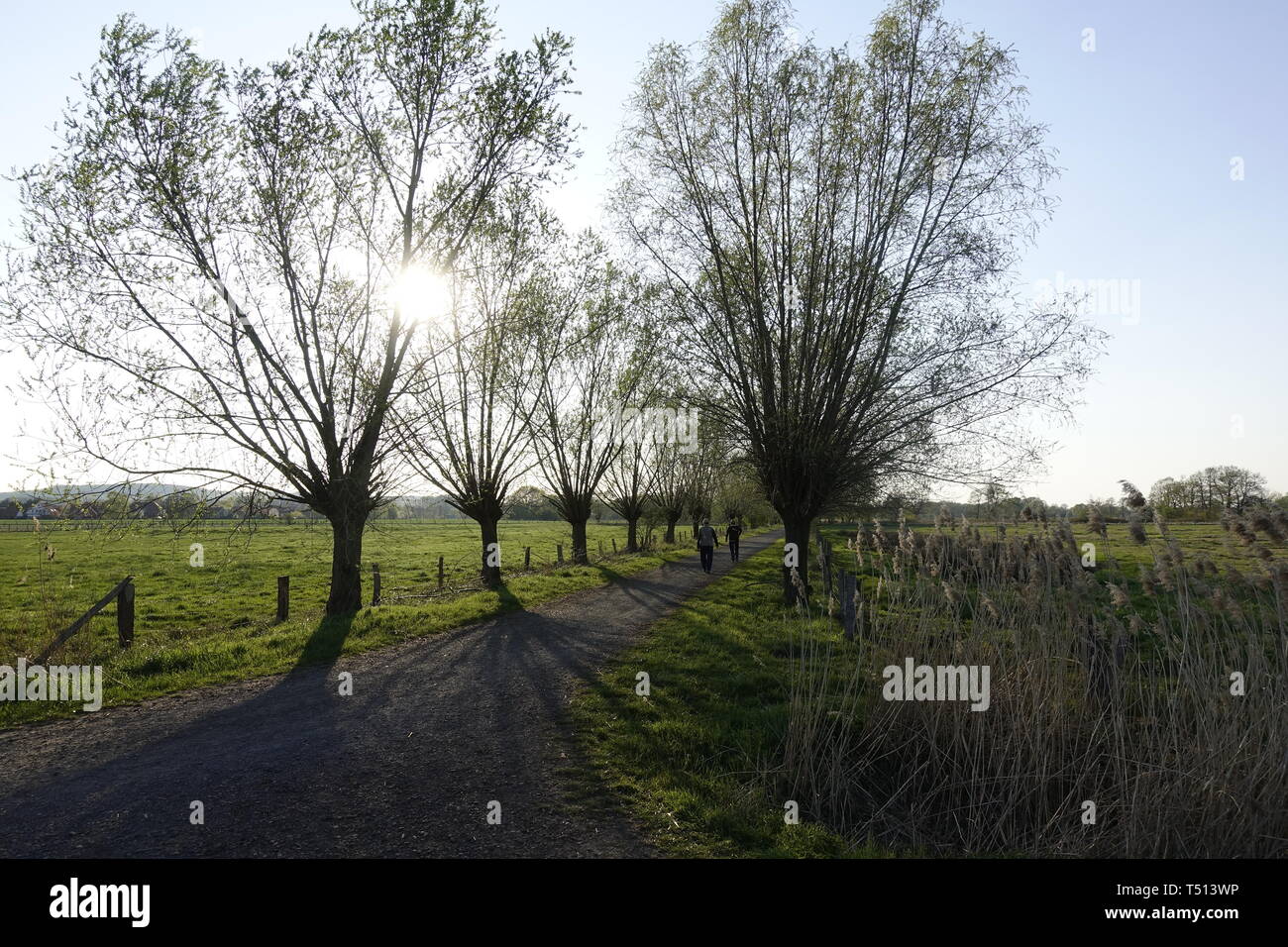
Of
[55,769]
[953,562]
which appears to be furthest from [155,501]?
[953,562]

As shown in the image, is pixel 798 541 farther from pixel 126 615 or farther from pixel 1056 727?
pixel 126 615

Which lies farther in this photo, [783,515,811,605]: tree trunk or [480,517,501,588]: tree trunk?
[480,517,501,588]: tree trunk

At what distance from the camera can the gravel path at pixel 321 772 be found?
491cm

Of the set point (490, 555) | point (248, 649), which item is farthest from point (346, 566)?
point (490, 555)

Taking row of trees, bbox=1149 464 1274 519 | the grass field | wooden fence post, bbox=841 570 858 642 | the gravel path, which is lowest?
the grass field

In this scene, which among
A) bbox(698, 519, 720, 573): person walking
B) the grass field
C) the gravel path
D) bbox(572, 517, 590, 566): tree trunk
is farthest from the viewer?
bbox(572, 517, 590, 566): tree trunk

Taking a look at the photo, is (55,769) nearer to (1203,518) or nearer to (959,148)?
(1203,518)

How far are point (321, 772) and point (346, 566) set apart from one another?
10778 millimetres

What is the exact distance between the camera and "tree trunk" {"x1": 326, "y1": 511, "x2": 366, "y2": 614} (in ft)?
52.6

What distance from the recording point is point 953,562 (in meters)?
8.57

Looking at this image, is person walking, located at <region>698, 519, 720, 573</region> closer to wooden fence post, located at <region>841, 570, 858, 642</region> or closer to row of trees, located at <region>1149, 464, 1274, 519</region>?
wooden fence post, located at <region>841, 570, 858, 642</region>

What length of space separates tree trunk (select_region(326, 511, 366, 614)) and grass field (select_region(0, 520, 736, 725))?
358mm

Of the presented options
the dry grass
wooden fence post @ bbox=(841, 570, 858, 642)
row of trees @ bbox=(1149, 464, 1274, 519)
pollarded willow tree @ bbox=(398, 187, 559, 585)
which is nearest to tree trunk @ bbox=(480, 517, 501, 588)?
pollarded willow tree @ bbox=(398, 187, 559, 585)

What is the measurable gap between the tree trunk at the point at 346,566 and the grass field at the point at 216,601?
0.36m
